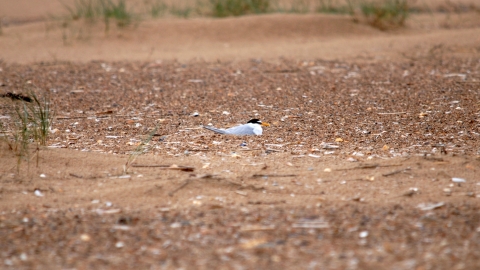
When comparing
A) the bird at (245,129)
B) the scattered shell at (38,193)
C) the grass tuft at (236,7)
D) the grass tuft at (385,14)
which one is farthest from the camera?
the grass tuft at (236,7)

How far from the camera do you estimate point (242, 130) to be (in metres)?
4.71

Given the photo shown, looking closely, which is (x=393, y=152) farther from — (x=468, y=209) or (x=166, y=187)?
(x=166, y=187)

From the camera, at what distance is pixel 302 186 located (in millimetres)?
3570

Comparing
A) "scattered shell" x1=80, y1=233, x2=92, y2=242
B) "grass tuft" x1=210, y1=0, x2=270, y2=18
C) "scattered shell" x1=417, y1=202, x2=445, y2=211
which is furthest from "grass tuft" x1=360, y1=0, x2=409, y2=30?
"scattered shell" x1=80, y1=233, x2=92, y2=242

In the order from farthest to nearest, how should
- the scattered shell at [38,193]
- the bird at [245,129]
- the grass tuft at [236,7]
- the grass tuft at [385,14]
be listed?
1. the grass tuft at [236,7]
2. the grass tuft at [385,14]
3. the bird at [245,129]
4. the scattered shell at [38,193]

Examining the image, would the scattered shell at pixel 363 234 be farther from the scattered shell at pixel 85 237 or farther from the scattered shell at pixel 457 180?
the scattered shell at pixel 85 237

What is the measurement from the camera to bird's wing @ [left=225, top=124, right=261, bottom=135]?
4.67 meters

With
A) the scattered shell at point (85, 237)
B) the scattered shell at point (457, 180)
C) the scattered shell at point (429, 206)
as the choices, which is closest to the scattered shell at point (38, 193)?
the scattered shell at point (85, 237)

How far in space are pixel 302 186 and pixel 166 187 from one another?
32.0 inches

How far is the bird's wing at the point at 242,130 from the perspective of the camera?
467cm

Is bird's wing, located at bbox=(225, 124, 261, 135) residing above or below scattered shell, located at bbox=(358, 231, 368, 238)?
below

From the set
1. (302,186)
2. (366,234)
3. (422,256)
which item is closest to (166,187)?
(302,186)

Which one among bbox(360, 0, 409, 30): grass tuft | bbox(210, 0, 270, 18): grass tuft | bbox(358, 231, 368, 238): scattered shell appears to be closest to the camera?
bbox(358, 231, 368, 238): scattered shell

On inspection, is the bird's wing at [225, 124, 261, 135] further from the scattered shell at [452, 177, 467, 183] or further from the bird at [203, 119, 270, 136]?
the scattered shell at [452, 177, 467, 183]
